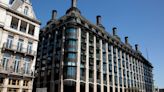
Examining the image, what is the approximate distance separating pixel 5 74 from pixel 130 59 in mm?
50068

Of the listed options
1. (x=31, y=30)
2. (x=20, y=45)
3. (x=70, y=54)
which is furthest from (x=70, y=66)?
(x=20, y=45)

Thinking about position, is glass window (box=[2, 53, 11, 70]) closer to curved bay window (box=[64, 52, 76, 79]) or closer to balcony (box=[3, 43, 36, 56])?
balcony (box=[3, 43, 36, 56])

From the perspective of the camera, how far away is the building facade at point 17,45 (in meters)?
27.2

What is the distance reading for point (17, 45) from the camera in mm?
29359

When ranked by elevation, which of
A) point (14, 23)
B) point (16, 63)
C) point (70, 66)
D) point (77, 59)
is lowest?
point (70, 66)

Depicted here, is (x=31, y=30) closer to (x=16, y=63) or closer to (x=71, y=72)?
(x=16, y=63)

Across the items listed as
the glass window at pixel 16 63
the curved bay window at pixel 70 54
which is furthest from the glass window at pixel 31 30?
the curved bay window at pixel 70 54

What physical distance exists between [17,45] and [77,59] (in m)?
15.9

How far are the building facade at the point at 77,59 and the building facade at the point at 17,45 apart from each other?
1155 cm

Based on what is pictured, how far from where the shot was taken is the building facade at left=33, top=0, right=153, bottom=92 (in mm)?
41375

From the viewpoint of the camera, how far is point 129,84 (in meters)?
61.6

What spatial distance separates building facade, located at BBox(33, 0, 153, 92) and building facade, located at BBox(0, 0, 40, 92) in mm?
11555

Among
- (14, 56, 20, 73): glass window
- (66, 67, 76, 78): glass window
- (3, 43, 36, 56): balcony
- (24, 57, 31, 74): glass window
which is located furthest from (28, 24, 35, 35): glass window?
(66, 67, 76, 78): glass window

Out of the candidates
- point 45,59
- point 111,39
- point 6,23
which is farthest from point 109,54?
point 6,23
